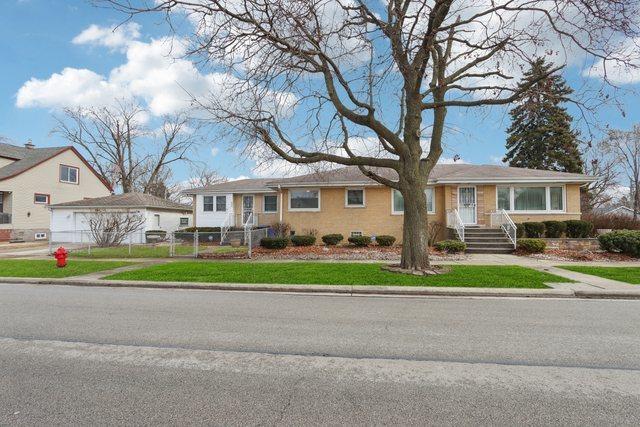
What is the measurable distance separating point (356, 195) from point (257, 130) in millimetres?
9962

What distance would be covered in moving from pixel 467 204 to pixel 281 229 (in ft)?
33.1

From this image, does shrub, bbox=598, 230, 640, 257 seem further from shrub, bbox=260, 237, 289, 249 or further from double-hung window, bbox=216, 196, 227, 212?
double-hung window, bbox=216, 196, 227, 212

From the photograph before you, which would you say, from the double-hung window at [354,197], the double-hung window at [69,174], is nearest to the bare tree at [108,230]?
the double-hung window at [354,197]

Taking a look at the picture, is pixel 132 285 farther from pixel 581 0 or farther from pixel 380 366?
pixel 581 0

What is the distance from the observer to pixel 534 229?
18.1 m

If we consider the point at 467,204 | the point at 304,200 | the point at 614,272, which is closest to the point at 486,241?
the point at 467,204

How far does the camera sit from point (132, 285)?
10.5 m

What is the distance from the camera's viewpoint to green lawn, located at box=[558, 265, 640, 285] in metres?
10.3

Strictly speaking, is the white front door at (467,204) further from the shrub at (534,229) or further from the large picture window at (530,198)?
the shrub at (534,229)

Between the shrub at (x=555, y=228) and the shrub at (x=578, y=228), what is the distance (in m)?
0.27

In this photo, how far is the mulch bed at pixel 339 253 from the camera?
50.5ft

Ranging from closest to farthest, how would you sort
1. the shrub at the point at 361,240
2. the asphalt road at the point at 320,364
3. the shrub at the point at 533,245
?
1. the asphalt road at the point at 320,364
2. the shrub at the point at 533,245
3. the shrub at the point at 361,240

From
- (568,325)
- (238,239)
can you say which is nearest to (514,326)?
(568,325)

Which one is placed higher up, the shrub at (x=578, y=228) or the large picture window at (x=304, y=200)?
the large picture window at (x=304, y=200)
